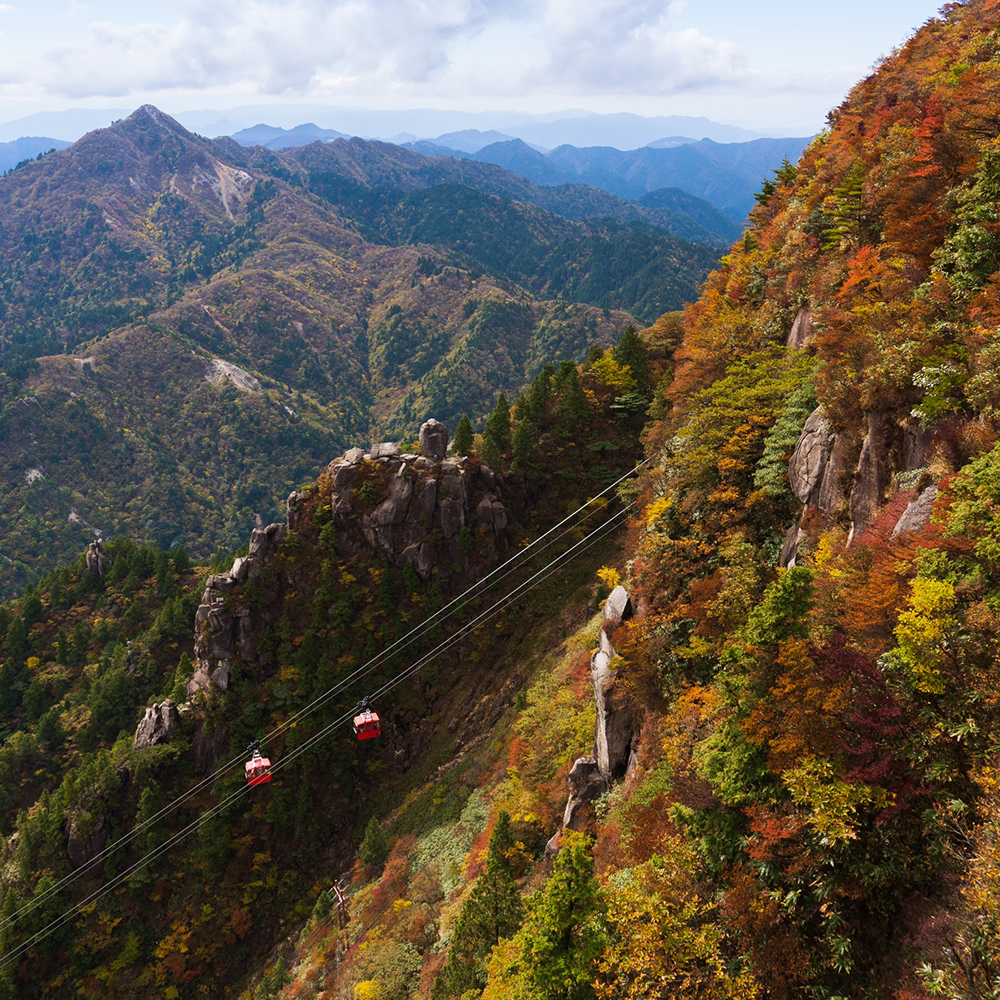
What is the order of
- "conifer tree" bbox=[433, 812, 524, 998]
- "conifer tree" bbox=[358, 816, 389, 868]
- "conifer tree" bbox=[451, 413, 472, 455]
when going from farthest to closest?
"conifer tree" bbox=[451, 413, 472, 455] → "conifer tree" bbox=[358, 816, 389, 868] → "conifer tree" bbox=[433, 812, 524, 998]

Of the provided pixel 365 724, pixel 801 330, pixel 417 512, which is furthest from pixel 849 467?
pixel 417 512

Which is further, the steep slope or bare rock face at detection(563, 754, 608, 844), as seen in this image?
bare rock face at detection(563, 754, 608, 844)

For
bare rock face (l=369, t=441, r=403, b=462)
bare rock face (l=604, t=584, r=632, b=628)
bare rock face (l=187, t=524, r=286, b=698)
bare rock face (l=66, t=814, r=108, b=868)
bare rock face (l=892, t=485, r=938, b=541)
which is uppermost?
bare rock face (l=892, t=485, r=938, b=541)

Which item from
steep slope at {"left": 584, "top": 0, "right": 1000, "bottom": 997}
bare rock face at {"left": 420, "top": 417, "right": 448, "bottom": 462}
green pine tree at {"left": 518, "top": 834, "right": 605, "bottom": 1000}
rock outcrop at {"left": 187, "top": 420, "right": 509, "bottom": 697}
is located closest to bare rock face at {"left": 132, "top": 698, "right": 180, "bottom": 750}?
rock outcrop at {"left": 187, "top": 420, "right": 509, "bottom": 697}

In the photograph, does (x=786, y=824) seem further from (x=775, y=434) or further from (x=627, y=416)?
(x=627, y=416)

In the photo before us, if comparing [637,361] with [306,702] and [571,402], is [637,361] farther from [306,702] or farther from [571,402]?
[306,702]

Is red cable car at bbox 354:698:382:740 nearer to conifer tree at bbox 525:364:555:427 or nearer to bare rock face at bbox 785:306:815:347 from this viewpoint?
bare rock face at bbox 785:306:815:347

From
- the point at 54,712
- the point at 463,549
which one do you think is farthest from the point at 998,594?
the point at 54,712
